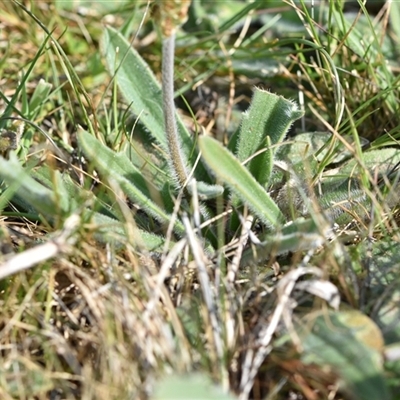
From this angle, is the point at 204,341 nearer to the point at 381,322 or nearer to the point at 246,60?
the point at 381,322

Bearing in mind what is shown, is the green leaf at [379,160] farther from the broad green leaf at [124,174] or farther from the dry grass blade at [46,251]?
the dry grass blade at [46,251]

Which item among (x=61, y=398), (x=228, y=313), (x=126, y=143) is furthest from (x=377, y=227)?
(x=61, y=398)

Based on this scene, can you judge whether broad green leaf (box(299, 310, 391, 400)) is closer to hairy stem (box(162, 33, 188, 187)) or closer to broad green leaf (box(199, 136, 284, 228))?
broad green leaf (box(199, 136, 284, 228))

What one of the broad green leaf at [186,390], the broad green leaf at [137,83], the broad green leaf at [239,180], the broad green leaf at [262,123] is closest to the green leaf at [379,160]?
the broad green leaf at [262,123]

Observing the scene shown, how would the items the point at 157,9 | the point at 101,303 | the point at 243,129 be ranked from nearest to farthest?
the point at 101,303, the point at 243,129, the point at 157,9

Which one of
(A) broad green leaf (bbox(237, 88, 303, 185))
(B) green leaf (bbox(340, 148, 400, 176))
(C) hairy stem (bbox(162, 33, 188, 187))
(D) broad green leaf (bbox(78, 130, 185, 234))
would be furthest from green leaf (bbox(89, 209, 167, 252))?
(B) green leaf (bbox(340, 148, 400, 176))

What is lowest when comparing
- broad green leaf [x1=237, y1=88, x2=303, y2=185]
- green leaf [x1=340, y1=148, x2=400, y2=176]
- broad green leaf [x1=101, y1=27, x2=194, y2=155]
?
green leaf [x1=340, y1=148, x2=400, y2=176]
